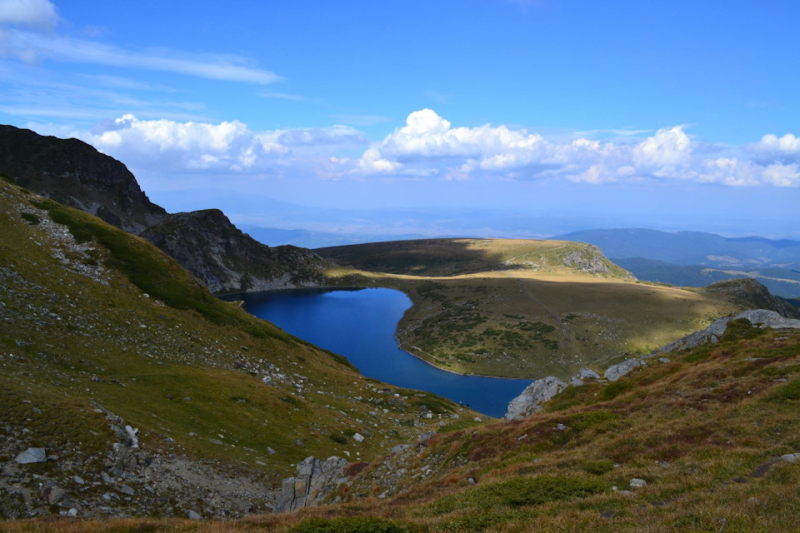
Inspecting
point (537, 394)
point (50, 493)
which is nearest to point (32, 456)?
point (50, 493)

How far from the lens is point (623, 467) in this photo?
1841 cm

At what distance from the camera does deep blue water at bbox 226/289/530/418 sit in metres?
106

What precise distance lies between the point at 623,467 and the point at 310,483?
808 inches

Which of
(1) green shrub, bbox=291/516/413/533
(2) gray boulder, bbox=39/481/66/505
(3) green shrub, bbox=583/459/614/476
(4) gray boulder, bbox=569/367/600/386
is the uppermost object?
(1) green shrub, bbox=291/516/413/533

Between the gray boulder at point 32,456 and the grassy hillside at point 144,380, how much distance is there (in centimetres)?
40

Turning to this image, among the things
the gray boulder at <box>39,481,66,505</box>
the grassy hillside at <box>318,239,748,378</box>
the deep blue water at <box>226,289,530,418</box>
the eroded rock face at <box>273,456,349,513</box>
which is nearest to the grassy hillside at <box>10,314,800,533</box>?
the eroded rock face at <box>273,456,349,513</box>

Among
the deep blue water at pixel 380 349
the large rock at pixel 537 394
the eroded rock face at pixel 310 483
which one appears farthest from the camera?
the deep blue water at pixel 380 349

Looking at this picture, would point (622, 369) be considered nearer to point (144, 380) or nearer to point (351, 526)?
point (351, 526)

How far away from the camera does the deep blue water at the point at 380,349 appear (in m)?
106

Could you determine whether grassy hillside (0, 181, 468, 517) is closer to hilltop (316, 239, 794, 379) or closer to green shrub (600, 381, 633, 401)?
green shrub (600, 381, 633, 401)

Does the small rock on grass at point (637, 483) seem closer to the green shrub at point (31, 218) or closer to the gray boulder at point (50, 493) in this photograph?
the gray boulder at point (50, 493)

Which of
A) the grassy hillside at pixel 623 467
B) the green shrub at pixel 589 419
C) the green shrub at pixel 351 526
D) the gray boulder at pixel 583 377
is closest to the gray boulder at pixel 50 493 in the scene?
the grassy hillside at pixel 623 467

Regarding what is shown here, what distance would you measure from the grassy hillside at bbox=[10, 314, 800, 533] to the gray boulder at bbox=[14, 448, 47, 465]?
699 centimetres

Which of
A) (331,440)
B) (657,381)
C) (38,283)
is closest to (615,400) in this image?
(657,381)
